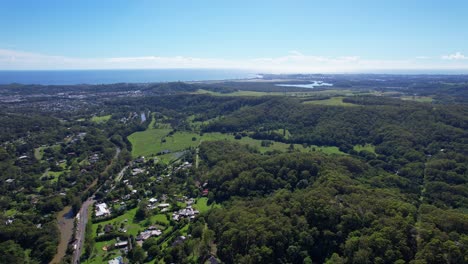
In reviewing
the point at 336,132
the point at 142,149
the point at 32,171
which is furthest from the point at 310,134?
the point at 32,171

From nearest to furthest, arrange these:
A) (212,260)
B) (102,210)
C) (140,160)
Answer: (212,260)
(102,210)
(140,160)

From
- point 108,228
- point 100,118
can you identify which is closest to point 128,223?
point 108,228

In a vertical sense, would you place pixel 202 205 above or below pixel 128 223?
above

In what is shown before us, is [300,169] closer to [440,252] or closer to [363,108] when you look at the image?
[440,252]

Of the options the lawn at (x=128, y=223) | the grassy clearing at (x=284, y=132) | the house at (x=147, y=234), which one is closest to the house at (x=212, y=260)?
the house at (x=147, y=234)

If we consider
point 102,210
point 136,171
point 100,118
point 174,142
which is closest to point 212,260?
point 102,210

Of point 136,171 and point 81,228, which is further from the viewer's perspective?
point 136,171

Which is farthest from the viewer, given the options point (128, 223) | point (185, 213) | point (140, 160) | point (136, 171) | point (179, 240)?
point (140, 160)

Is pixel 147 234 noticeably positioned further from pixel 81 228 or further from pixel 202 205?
pixel 81 228

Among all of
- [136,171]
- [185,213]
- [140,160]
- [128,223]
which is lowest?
[128,223]
